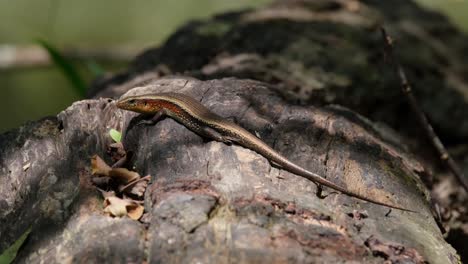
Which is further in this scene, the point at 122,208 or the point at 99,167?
the point at 99,167

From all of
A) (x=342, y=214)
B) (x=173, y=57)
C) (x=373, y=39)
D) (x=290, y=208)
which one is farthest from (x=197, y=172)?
(x=373, y=39)

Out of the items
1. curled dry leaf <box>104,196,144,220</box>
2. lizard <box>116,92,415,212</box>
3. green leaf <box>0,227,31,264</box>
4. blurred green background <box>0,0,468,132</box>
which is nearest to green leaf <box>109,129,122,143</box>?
lizard <box>116,92,415,212</box>

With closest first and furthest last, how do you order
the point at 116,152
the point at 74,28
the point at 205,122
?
the point at 116,152
the point at 205,122
the point at 74,28

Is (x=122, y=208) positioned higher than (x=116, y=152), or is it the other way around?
(x=122, y=208)

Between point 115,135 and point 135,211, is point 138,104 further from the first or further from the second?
point 135,211

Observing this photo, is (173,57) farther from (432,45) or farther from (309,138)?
(432,45)

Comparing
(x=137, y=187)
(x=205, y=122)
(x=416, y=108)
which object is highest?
(x=137, y=187)

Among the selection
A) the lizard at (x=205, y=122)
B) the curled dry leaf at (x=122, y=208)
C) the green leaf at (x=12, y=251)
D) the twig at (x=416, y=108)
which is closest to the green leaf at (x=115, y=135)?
the lizard at (x=205, y=122)

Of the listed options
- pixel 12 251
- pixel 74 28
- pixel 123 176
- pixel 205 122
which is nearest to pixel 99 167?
pixel 123 176

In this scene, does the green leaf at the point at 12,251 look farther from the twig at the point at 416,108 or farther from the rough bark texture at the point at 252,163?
the twig at the point at 416,108
